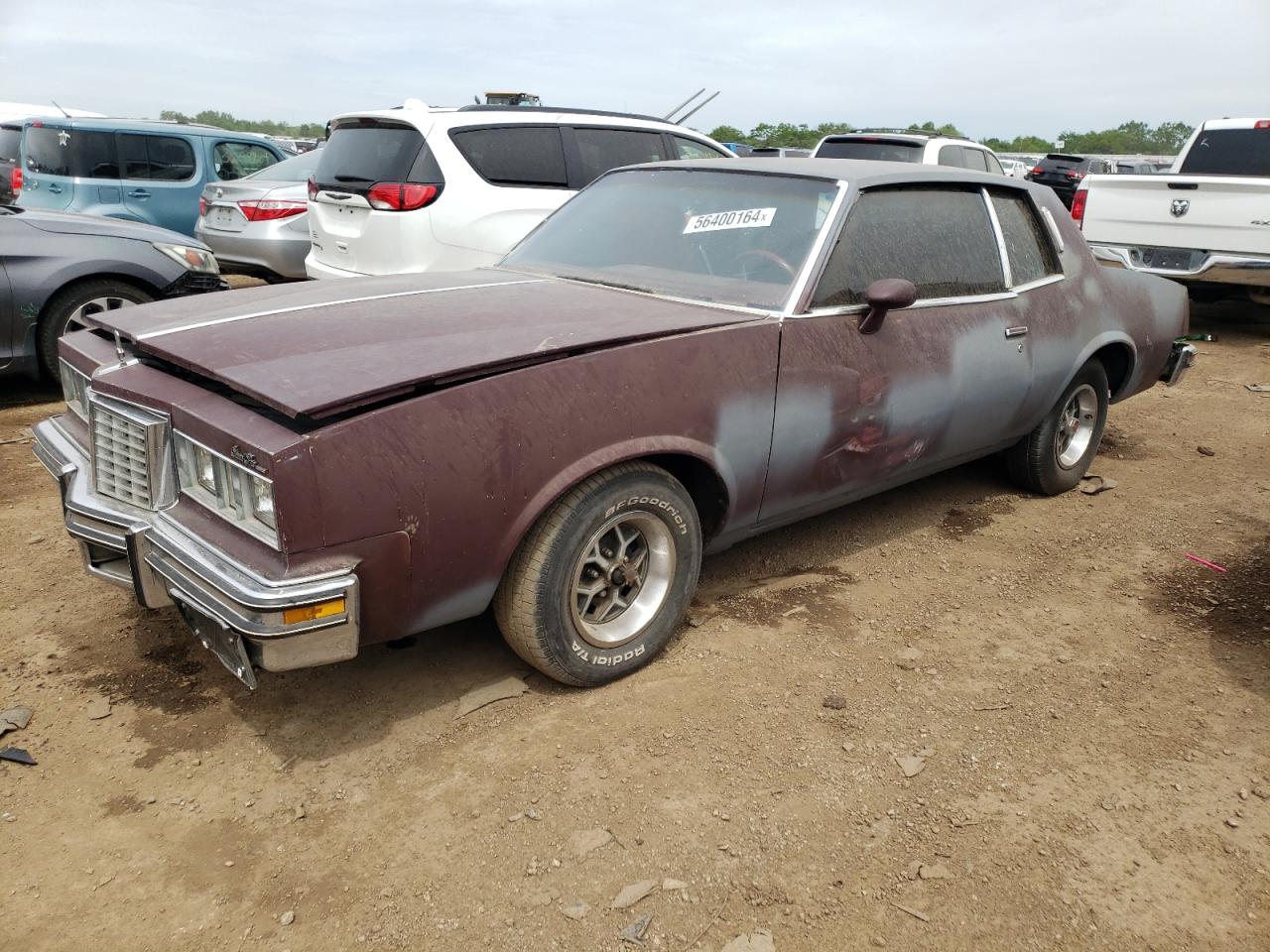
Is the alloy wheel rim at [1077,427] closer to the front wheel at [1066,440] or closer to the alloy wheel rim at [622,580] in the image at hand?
the front wheel at [1066,440]

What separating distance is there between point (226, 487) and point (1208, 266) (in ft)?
28.0

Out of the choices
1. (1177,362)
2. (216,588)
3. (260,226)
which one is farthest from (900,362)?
(260,226)

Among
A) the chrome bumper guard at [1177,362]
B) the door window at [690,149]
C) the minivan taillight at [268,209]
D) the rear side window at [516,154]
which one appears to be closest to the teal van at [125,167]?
the minivan taillight at [268,209]

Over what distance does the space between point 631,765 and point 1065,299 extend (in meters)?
3.23

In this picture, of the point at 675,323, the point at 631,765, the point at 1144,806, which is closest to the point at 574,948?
the point at 631,765

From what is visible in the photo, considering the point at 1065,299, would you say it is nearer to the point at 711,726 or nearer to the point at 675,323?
the point at 675,323

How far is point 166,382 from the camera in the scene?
2.67m

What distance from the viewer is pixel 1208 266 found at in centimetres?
811

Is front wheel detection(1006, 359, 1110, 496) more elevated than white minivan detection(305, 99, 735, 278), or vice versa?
white minivan detection(305, 99, 735, 278)

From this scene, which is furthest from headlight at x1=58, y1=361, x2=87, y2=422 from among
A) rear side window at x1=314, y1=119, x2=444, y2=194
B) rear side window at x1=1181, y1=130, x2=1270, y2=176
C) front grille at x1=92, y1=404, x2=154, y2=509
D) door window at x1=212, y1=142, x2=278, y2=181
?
rear side window at x1=1181, y1=130, x2=1270, y2=176

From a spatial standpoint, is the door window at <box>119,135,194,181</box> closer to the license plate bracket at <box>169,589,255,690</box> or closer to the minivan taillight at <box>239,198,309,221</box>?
the minivan taillight at <box>239,198,309,221</box>

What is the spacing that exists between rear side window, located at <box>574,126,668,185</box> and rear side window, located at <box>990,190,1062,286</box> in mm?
3032

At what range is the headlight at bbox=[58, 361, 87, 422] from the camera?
10.3ft

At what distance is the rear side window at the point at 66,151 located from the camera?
28.4 ft
